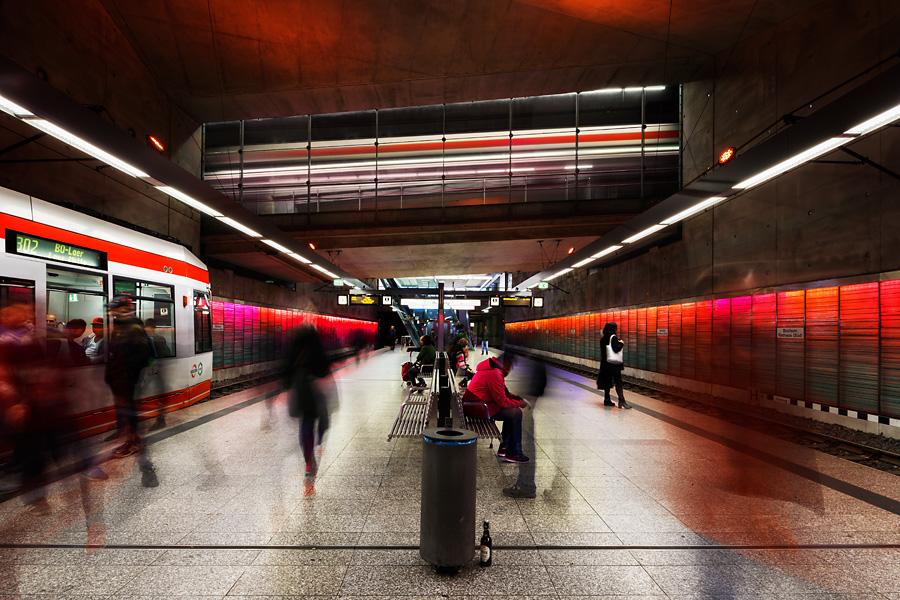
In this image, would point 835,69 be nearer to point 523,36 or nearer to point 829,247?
point 829,247

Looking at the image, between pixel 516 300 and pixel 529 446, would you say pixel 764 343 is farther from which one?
pixel 516 300

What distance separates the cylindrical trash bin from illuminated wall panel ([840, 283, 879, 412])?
6.82 metres

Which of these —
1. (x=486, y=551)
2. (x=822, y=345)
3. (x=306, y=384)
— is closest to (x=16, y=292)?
(x=306, y=384)

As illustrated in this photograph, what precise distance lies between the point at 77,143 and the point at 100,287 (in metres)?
2.95

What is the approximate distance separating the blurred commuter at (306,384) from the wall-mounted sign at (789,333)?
26.0 feet

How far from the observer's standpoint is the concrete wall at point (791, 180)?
604 centimetres

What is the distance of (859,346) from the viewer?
6.35 meters

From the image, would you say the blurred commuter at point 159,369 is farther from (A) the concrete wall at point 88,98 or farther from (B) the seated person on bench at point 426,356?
(B) the seated person on bench at point 426,356

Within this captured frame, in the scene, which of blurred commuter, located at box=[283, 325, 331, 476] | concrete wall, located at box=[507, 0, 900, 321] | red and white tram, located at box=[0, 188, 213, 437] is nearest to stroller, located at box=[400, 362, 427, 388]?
red and white tram, located at box=[0, 188, 213, 437]

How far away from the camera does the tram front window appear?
5.64 meters

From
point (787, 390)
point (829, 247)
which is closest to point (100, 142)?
point (829, 247)

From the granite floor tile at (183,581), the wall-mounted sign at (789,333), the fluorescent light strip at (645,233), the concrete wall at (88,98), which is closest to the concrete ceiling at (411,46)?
the concrete wall at (88,98)

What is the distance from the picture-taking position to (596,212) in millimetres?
11797

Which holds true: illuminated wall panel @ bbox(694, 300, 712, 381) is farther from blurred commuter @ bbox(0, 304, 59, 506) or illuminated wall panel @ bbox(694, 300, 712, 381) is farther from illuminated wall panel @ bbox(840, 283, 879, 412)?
blurred commuter @ bbox(0, 304, 59, 506)
